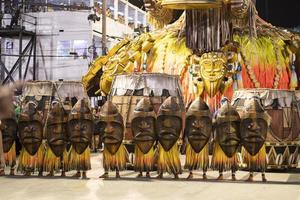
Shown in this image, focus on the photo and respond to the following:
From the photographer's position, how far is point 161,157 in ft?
23.8

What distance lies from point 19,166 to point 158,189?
219 centimetres

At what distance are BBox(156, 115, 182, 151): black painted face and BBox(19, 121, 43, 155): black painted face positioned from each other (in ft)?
5.06

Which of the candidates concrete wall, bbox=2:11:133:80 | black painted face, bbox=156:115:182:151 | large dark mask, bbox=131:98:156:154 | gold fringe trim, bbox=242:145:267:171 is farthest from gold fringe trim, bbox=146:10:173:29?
concrete wall, bbox=2:11:133:80

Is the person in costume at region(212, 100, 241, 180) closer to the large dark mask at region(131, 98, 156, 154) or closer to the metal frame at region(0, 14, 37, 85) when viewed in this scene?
the large dark mask at region(131, 98, 156, 154)

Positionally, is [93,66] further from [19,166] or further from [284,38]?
[19,166]

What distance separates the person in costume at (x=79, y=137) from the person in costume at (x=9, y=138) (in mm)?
783

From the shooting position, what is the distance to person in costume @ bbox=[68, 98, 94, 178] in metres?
7.37

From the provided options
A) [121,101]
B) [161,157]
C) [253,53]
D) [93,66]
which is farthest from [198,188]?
[93,66]

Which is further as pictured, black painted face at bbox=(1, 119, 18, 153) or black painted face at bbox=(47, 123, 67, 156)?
black painted face at bbox=(1, 119, 18, 153)

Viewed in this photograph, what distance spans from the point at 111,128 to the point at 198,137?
1083mm

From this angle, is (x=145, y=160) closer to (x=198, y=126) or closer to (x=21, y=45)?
(x=198, y=126)

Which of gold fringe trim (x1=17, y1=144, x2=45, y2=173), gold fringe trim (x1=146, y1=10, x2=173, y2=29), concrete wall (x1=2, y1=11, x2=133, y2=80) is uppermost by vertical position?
concrete wall (x1=2, y1=11, x2=133, y2=80)

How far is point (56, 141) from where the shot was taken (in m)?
7.46

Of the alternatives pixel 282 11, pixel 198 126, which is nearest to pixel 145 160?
pixel 198 126
